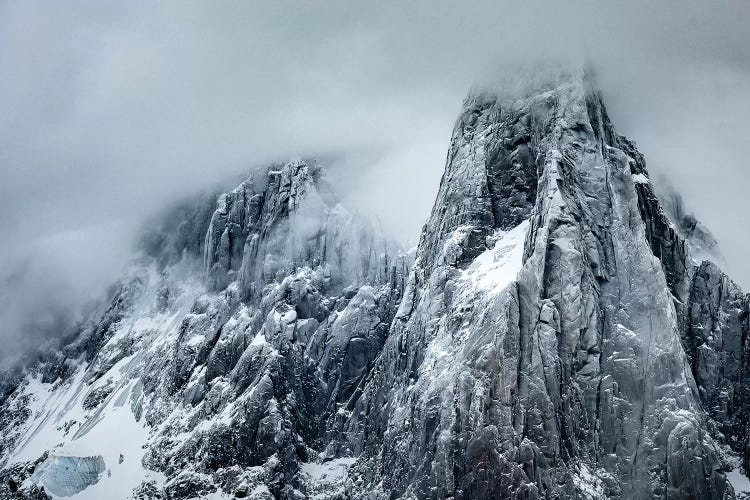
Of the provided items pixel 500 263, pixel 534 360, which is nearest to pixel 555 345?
pixel 534 360

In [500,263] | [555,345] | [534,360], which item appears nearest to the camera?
[555,345]

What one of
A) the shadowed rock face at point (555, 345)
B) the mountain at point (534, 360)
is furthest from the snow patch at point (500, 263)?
the shadowed rock face at point (555, 345)

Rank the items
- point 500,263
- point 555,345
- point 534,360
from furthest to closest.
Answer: point 500,263, point 534,360, point 555,345

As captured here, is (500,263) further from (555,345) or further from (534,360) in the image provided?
(534,360)

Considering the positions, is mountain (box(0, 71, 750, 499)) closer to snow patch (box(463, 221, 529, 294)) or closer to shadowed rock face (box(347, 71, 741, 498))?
shadowed rock face (box(347, 71, 741, 498))

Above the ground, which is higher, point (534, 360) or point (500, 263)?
point (500, 263)

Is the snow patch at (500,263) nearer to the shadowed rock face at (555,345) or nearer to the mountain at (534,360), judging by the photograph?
the mountain at (534,360)

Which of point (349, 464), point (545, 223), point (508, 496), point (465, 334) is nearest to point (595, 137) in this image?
point (545, 223)

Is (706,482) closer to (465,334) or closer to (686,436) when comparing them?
(686,436)

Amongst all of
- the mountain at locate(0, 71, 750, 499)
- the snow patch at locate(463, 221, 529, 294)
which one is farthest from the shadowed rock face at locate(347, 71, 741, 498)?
the snow patch at locate(463, 221, 529, 294)

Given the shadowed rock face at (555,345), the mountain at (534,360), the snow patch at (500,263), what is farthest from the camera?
the snow patch at (500,263)

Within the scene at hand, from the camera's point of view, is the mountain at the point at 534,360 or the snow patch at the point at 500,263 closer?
the mountain at the point at 534,360
